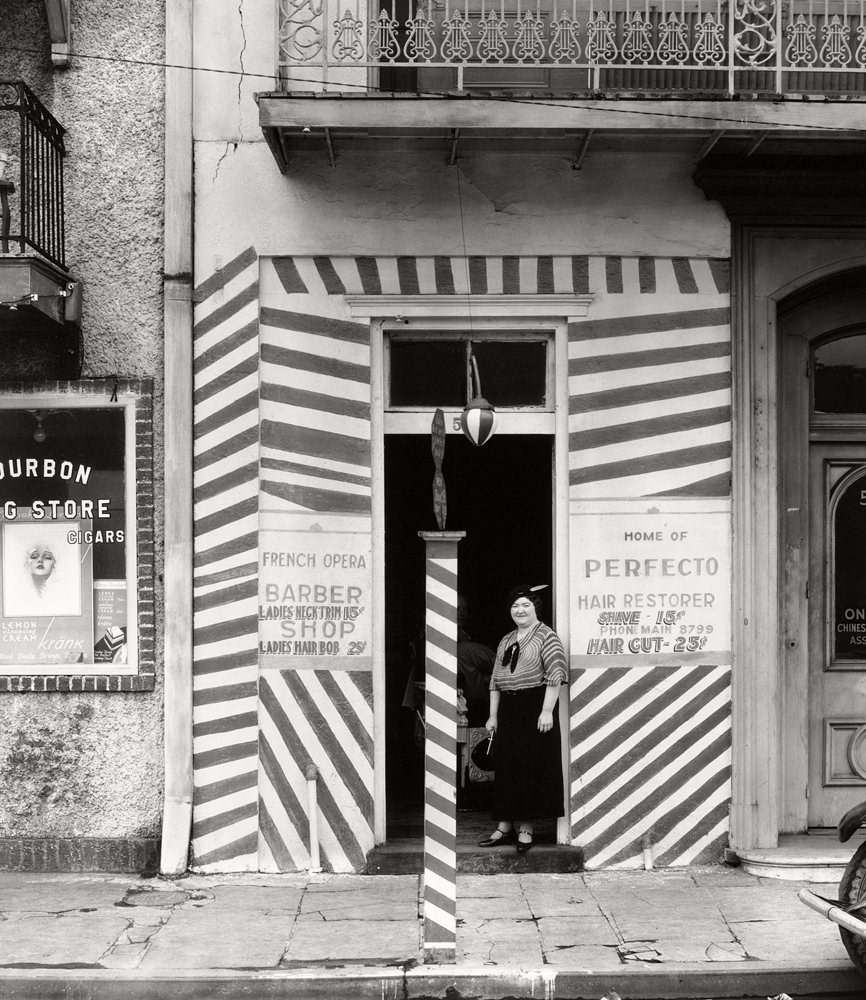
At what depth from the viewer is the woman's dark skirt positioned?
907 cm

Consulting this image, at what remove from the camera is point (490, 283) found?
921 cm

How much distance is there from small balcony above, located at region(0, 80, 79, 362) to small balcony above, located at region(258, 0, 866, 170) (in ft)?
5.09

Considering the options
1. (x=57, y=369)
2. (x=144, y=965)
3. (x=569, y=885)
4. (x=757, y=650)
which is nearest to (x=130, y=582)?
(x=57, y=369)

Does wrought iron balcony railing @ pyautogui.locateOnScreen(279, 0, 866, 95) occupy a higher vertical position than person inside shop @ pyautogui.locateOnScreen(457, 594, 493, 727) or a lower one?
higher

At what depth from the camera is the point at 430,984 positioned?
22.3ft

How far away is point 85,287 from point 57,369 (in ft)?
1.96

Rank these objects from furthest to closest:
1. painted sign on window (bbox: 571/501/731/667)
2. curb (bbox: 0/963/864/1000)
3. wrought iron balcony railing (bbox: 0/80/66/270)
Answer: painted sign on window (bbox: 571/501/731/667) → wrought iron balcony railing (bbox: 0/80/66/270) → curb (bbox: 0/963/864/1000)

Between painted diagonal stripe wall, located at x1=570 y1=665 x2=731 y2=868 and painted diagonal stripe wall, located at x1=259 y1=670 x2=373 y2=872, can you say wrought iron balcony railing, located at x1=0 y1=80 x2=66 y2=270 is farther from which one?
painted diagonal stripe wall, located at x1=570 y1=665 x2=731 y2=868

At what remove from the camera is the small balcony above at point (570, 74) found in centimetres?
839

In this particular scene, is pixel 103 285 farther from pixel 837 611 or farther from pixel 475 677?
pixel 837 611

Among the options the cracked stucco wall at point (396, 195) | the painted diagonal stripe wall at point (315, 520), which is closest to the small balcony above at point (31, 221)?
the cracked stucco wall at point (396, 195)

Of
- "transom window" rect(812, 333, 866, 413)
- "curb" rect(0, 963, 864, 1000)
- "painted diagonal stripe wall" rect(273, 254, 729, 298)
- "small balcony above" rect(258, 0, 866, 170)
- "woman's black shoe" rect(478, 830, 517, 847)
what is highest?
"small balcony above" rect(258, 0, 866, 170)

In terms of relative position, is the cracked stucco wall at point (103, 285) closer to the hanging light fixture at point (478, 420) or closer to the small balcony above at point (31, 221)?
the small balcony above at point (31, 221)

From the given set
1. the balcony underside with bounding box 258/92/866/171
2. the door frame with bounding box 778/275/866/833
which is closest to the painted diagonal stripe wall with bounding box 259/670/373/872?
the door frame with bounding box 778/275/866/833
